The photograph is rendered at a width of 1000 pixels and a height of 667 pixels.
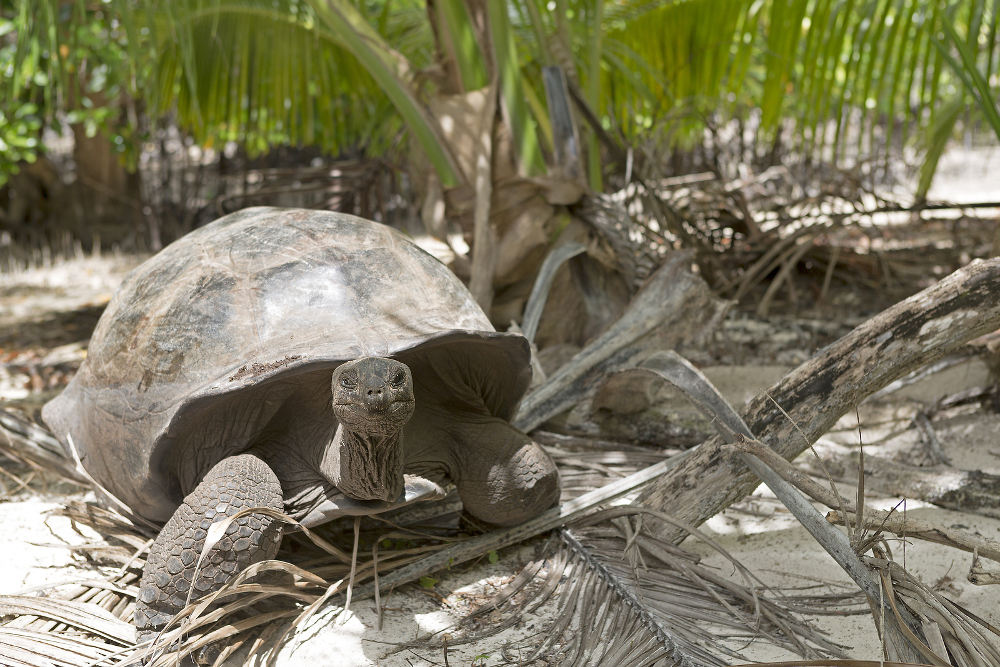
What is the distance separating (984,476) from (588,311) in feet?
4.93

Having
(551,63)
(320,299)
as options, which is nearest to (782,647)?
(320,299)

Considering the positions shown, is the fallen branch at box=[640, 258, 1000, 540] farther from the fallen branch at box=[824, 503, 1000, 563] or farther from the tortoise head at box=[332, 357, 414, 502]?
the tortoise head at box=[332, 357, 414, 502]

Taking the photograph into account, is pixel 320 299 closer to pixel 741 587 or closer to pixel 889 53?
pixel 741 587

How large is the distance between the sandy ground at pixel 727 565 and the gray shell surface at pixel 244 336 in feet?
0.94

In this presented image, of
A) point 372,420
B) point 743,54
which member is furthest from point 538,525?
point 743,54

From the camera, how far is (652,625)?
1596 mm

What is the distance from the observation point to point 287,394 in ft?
6.30

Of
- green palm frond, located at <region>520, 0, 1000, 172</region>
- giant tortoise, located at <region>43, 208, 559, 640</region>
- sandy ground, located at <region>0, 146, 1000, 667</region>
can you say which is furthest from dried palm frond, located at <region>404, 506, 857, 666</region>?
green palm frond, located at <region>520, 0, 1000, 172</region>

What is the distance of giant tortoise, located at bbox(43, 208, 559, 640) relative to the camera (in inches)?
68.1

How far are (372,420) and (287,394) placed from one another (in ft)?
1.38

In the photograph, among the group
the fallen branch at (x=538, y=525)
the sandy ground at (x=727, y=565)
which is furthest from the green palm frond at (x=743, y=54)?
the fallen branch at (x=538, y=525)

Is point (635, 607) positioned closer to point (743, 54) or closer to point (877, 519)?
point (877, 519)

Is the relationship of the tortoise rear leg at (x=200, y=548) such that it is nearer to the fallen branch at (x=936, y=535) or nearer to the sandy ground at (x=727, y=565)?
the sandy ground at (x=727, y=565)

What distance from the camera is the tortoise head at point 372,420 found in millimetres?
1561
